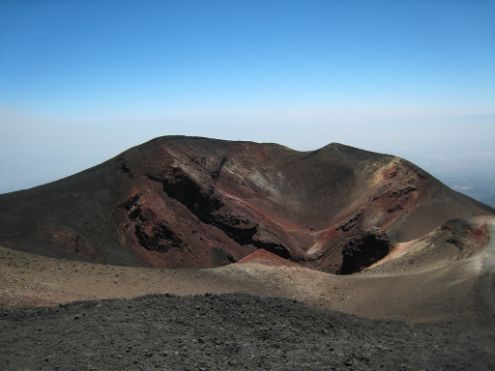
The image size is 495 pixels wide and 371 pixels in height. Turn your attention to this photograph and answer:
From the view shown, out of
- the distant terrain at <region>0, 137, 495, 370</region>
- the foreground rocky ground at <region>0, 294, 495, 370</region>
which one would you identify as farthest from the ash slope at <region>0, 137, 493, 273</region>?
the foreground rocky ground at <region>0, 294, 495, 370</region>

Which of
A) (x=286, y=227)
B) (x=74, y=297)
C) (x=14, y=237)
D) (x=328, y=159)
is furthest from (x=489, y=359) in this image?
(x=328, y=159)

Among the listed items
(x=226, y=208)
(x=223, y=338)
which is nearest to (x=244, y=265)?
(x=226, y=208)

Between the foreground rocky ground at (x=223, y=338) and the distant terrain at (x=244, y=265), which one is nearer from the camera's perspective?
the foreground rocky ground at (x=223, y=338)

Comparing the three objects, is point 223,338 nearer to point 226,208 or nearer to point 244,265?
point 244,265

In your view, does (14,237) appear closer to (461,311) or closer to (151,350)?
(151,350)

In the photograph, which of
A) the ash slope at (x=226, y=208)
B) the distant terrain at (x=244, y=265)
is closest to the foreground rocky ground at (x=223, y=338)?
the distant terrain at (x=244, y=265)

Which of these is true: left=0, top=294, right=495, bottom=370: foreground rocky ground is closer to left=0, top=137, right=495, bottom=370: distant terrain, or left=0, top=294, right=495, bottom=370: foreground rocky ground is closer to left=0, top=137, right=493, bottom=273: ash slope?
left=0, top=137, right=495, bottom=370: distant terrain

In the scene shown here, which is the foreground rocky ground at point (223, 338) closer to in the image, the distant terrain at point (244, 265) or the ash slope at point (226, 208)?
the distant terrain at point (244, 265)

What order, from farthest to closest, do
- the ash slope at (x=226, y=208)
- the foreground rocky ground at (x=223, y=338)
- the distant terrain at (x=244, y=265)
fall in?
the ash slope at (x=226, y=208), the distant terrain at (x=244, y=265), the foreground rocky ground at (x=223, y=338)
